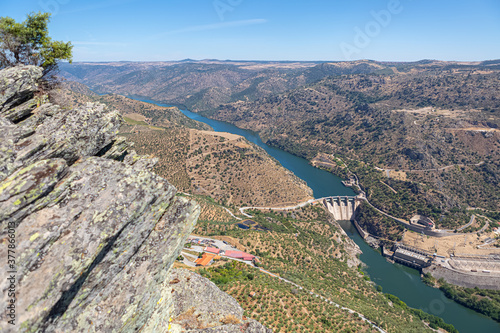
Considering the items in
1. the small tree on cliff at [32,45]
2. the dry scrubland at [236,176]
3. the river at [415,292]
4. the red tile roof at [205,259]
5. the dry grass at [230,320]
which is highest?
the small tree on cliff at [32,45]

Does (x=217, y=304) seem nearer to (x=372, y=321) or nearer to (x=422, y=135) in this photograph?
(x=372, y=321)

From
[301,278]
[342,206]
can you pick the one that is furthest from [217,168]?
[301,278]

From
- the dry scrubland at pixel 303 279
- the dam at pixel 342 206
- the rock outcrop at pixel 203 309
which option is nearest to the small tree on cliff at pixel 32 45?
the rock outcrop at pixel 203 309

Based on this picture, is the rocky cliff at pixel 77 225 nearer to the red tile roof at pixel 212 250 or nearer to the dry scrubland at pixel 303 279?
the dry scrubland at pixel 303 279

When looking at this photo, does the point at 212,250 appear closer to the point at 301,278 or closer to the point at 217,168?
the point at 301,278

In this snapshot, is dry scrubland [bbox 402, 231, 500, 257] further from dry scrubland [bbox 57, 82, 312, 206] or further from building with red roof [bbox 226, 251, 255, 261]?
building with red roof [bbox 226, 251, 255, 261]

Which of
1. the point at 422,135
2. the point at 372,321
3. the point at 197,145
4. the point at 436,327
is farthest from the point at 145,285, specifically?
the point at 422,135
